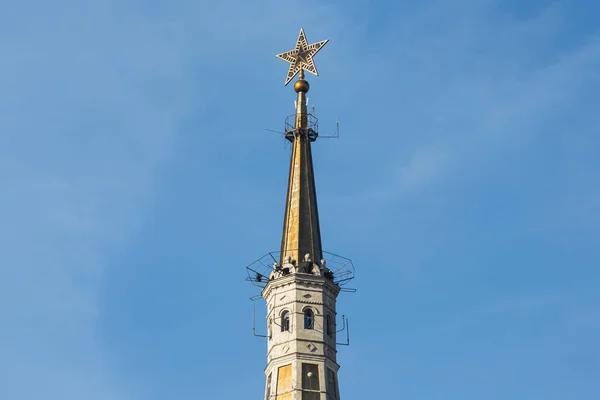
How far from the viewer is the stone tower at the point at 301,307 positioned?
Answer: 106688 mm

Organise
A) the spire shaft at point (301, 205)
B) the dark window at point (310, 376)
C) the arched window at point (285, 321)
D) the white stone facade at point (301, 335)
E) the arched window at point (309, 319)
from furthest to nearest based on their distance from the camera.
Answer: the spire shaft at point (301, 205)
the arched window at point (285, 321)
the arched window at point (309, 319)
the white stone facade at point (301, 335)
the dark window at point (310, 376)

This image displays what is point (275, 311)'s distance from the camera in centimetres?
11012

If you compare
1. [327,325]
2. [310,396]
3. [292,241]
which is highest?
[292,241]

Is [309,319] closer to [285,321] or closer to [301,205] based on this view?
[285,321]

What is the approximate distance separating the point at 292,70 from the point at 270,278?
2239 centimetres

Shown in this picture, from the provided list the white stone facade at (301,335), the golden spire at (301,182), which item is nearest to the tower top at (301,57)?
the golden spire at (301,182)

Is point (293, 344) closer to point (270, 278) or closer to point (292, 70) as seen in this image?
point (270, 278)

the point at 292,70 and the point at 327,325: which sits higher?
the point at 292,70

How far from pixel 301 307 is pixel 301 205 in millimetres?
9997

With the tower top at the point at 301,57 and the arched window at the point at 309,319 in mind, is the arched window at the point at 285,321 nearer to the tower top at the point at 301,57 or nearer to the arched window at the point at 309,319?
the arched window at the point at 309,319

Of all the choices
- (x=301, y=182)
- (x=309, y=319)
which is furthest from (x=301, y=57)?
(x=309, y=319)

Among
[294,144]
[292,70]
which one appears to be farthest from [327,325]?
[292,70]

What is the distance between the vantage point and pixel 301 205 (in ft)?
377

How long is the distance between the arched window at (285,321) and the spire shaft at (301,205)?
15.8 ft
